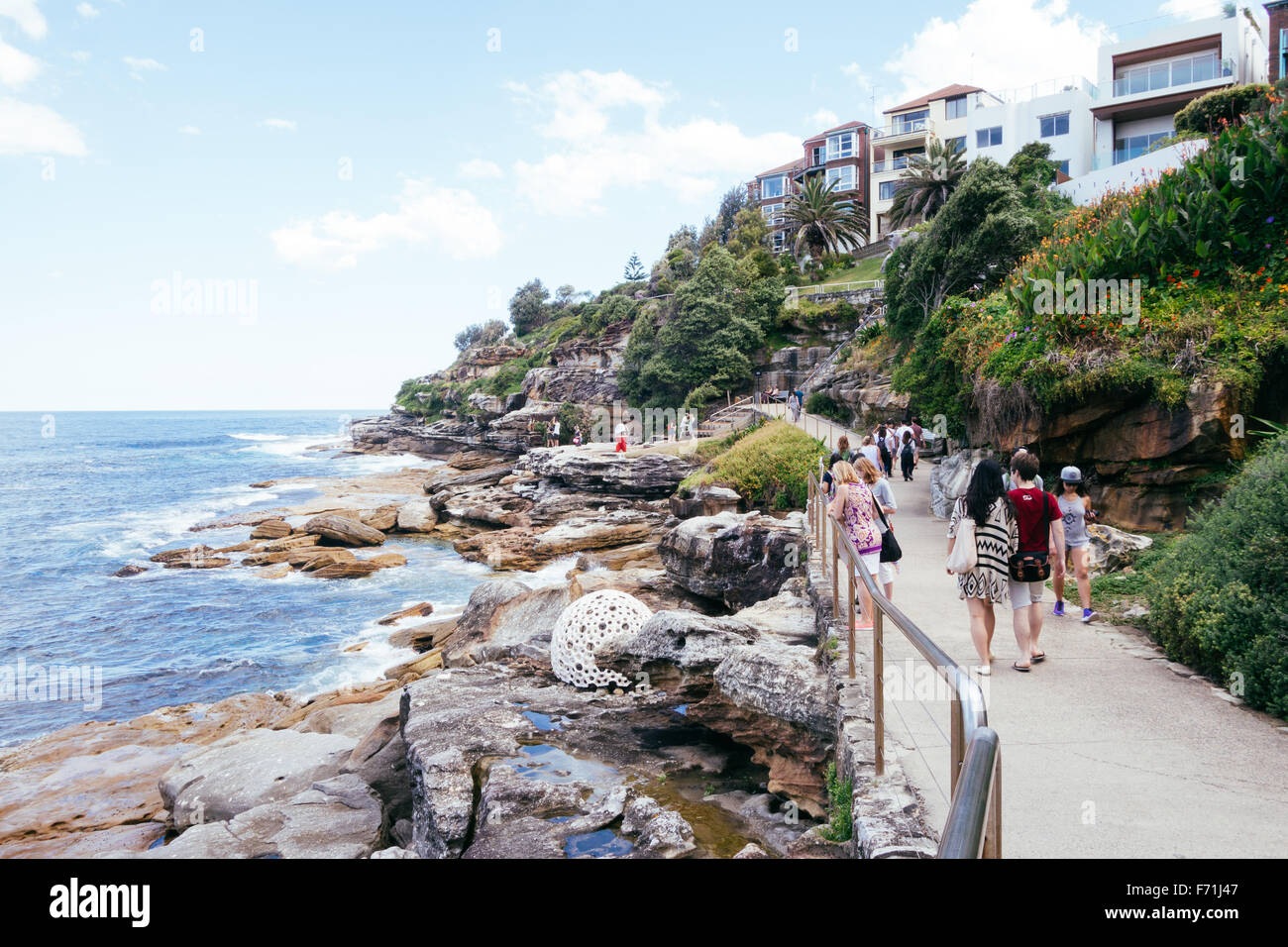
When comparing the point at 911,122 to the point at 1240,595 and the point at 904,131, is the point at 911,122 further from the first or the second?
the point at 1240,595

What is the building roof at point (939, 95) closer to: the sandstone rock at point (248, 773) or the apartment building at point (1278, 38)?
the apartment building at point (1278, 38)

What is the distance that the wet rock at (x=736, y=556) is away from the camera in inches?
520

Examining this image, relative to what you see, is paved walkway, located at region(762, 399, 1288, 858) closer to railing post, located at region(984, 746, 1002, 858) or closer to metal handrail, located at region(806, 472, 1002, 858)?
metal handrail, located at region(806, 472, 1002, 858)

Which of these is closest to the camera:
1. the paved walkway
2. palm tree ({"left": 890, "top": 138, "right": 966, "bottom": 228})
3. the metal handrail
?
the metal handrail

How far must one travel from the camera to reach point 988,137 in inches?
1649

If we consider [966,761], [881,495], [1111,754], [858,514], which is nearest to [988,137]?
[881,495]

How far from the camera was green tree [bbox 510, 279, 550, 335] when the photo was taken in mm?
87938

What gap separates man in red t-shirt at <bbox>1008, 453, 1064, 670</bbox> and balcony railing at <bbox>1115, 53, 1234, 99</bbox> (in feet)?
126

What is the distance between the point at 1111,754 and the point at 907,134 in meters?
54.5

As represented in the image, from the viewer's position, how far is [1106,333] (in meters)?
11.6

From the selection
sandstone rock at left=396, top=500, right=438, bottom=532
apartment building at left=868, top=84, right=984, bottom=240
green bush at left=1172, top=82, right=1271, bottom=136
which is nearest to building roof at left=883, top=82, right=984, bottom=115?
apartment building at left=868, top=84, right=984, bottom=240

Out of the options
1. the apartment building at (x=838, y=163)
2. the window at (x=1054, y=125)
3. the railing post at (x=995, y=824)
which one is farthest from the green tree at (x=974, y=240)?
the apartment building at (x=838, y=163)

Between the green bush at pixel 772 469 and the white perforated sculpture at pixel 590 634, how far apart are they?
10038 mm
